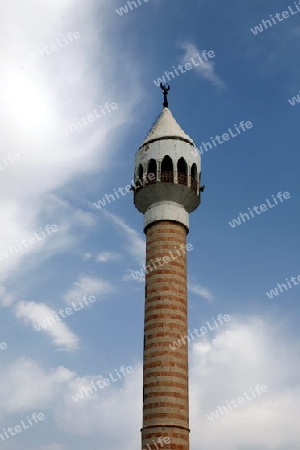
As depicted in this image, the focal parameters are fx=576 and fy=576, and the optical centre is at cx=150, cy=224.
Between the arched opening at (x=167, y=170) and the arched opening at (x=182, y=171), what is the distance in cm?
46

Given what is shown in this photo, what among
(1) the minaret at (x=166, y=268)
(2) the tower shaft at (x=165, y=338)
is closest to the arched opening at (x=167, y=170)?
(1) the minaret at (x=166, y=268)

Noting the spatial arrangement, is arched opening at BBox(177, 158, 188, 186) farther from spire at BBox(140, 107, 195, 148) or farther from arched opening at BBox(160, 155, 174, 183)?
spire at BBox(140, 107, 195, 148)

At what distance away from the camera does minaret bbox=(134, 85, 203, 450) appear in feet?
97.7

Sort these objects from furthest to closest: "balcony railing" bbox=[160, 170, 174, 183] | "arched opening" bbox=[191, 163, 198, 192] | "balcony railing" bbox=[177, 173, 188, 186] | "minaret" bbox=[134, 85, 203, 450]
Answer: "arched opening" bbox=[191, 163, 198, 192] < "balcony railing" bbox=[177, 173, 188, 186] < "balcony railing" bbox=[160, 170, 174, 183] < "minaret" bbox=[134, 85, 203, 450]

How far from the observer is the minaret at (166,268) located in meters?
29.8

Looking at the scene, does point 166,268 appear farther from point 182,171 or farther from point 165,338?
point 182,171

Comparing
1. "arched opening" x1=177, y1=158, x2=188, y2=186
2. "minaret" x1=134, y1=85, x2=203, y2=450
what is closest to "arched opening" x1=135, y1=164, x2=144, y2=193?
"minaret" x1=134, y1=85, x2=203, y2=450

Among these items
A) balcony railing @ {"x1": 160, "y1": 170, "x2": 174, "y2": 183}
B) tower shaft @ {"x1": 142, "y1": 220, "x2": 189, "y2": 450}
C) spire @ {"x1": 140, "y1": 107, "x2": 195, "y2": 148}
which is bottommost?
tower shaft @ {"x1": 142, "y1": 220, "x2": 189, "y2": 450}

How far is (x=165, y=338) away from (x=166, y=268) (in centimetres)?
408

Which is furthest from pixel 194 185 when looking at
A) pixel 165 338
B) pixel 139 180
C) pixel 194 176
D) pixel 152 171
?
pixel 165 338

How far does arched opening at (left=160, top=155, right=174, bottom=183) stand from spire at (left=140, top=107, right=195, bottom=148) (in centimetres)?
160

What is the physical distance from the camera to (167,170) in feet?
117

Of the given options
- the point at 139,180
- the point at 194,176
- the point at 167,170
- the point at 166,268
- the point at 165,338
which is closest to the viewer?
the point at 165,338

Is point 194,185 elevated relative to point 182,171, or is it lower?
lower
